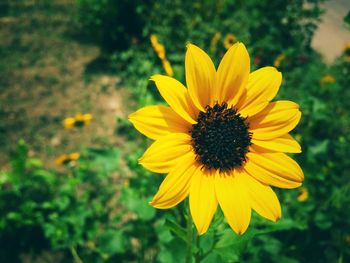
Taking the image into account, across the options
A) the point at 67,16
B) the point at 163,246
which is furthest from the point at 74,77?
the point at 163,246

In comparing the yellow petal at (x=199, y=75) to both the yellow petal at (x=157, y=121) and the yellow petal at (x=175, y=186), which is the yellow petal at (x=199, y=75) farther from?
the yellow petal at (x=175, y=186)

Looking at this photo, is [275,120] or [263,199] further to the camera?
[275,120]

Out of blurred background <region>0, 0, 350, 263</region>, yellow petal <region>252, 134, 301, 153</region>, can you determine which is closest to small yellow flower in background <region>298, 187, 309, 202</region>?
blurred background <region>0, 0, 350, 263</region>

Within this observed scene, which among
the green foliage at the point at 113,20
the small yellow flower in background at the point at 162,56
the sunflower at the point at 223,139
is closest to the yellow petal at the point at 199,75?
the sunflower at the point at 223,139

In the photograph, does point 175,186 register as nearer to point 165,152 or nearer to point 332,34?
point 165,152

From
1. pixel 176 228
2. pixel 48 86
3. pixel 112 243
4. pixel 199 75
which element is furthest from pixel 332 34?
pixel 176 228
